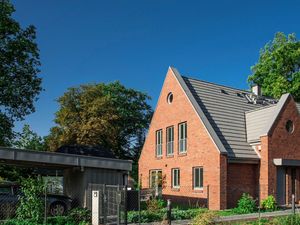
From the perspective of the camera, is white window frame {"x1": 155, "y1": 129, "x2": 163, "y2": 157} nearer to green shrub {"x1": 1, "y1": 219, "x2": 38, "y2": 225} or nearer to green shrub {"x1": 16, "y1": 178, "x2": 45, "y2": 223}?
green shrub {"x1": 16, "y1": 178, "x2": 45, "y2": 223}

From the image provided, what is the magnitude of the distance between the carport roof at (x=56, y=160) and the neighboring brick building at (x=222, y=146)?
589cm

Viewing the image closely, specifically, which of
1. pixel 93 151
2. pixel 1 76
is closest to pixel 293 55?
pixel 93 151

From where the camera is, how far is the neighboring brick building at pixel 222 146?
22281mm

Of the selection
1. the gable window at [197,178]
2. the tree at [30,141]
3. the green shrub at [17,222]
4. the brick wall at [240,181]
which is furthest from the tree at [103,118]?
the green shrub at [17,222]

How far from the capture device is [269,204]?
21.2 meters

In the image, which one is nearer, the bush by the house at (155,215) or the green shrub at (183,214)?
the bush by the house at (155,215)

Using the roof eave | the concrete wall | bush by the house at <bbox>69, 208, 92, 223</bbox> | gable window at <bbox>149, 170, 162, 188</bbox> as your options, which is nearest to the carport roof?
the concrete wall

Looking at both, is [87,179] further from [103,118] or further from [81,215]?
[103,118]

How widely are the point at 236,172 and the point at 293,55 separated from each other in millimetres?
23338

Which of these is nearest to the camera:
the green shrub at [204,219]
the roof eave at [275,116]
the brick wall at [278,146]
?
the green shrub at [204,219]

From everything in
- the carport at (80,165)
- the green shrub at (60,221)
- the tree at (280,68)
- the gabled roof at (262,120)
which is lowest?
the green shrub at (60,221)

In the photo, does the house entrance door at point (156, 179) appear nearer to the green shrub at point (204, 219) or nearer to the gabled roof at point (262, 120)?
the gabled roof at point (262, 120)

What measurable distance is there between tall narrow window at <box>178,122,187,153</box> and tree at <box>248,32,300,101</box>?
17.7 metres

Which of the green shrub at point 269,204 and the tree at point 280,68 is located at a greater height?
the tree at point 280,68
